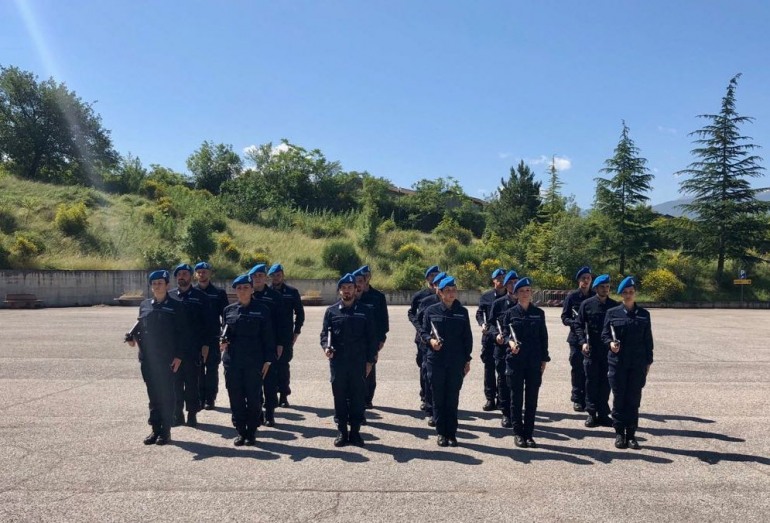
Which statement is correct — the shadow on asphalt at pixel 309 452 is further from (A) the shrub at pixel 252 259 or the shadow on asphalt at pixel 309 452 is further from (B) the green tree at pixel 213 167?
(B) the green tree at pixel 213 167

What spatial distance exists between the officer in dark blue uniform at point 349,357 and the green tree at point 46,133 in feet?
150

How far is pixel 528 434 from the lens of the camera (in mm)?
5680

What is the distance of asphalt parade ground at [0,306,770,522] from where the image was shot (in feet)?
13.5

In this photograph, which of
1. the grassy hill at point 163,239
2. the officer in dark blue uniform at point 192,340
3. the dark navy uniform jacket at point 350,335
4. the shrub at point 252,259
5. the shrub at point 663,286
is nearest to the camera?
the dark navy uniform jacket at point 350,335

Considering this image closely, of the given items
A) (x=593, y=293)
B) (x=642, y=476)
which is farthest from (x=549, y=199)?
(x=642, y=476)

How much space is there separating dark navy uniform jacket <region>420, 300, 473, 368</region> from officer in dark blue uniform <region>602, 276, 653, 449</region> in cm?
156

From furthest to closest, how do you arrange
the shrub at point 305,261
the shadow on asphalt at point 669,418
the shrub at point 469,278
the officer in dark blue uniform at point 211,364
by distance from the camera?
the shrub at point 305,261 < the shrub at point 469,278 < the officer in dark blue uniform at point 211,364 < the shadow on asphalt at point 669,418

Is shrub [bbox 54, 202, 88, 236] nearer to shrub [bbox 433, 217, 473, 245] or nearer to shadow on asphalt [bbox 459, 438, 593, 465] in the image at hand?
shrub [bbox 433, 217, 473, 245]

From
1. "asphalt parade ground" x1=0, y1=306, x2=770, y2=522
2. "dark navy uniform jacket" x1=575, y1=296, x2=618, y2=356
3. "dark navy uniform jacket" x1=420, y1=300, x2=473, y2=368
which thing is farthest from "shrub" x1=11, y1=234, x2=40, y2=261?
"dark navy uniform jacket" x1=575, y1=296, x2=618, y2=356

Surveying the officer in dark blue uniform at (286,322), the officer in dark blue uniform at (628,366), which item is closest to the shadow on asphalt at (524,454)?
the officer in dark blue uniform at (628,366)

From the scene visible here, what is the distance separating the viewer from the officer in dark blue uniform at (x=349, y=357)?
571 centimetres

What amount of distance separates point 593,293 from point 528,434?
2.62 metres

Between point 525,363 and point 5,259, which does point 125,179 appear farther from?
point 525,363

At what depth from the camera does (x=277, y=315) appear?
273 inches
